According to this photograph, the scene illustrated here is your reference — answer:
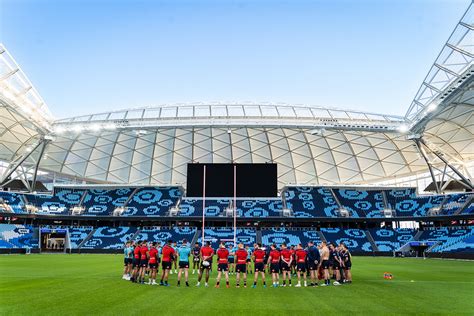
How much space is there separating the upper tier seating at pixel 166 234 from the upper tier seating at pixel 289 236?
11.3 m

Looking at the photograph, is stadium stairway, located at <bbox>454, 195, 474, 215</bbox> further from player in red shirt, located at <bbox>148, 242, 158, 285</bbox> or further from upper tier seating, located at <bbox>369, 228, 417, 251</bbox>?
player in red shirt, located at <bbox>148, 242, 158, 285</bbox>

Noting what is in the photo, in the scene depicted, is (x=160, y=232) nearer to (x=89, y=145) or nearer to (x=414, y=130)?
(x=89, y=145)

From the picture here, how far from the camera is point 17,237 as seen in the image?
5066 centimetres

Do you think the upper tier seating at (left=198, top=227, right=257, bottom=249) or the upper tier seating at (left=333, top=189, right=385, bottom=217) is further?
the upper tier seating at (left=333, top=189, right=385, bottom=217)

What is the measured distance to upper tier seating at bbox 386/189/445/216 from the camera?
5619 cm

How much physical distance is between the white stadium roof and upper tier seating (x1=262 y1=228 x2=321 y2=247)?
8.74 m

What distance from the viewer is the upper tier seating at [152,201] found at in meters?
59.2

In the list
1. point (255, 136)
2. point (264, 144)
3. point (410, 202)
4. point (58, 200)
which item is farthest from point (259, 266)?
point (58, 200)

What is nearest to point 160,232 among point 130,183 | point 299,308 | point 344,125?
point 130,183

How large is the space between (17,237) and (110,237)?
11994 millimetres

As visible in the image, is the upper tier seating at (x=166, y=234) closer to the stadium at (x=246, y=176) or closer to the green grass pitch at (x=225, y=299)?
the stadium at (x=246, y=176)

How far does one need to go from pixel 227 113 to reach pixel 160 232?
924 inches

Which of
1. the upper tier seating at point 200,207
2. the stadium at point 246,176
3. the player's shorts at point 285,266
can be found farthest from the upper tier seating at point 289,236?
the player's shorts at point 285,266

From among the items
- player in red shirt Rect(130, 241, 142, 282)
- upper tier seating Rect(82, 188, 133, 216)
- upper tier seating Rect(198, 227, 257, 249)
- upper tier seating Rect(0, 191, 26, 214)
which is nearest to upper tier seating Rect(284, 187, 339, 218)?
upper tier seating Rect(198, 227, 257, 249)
